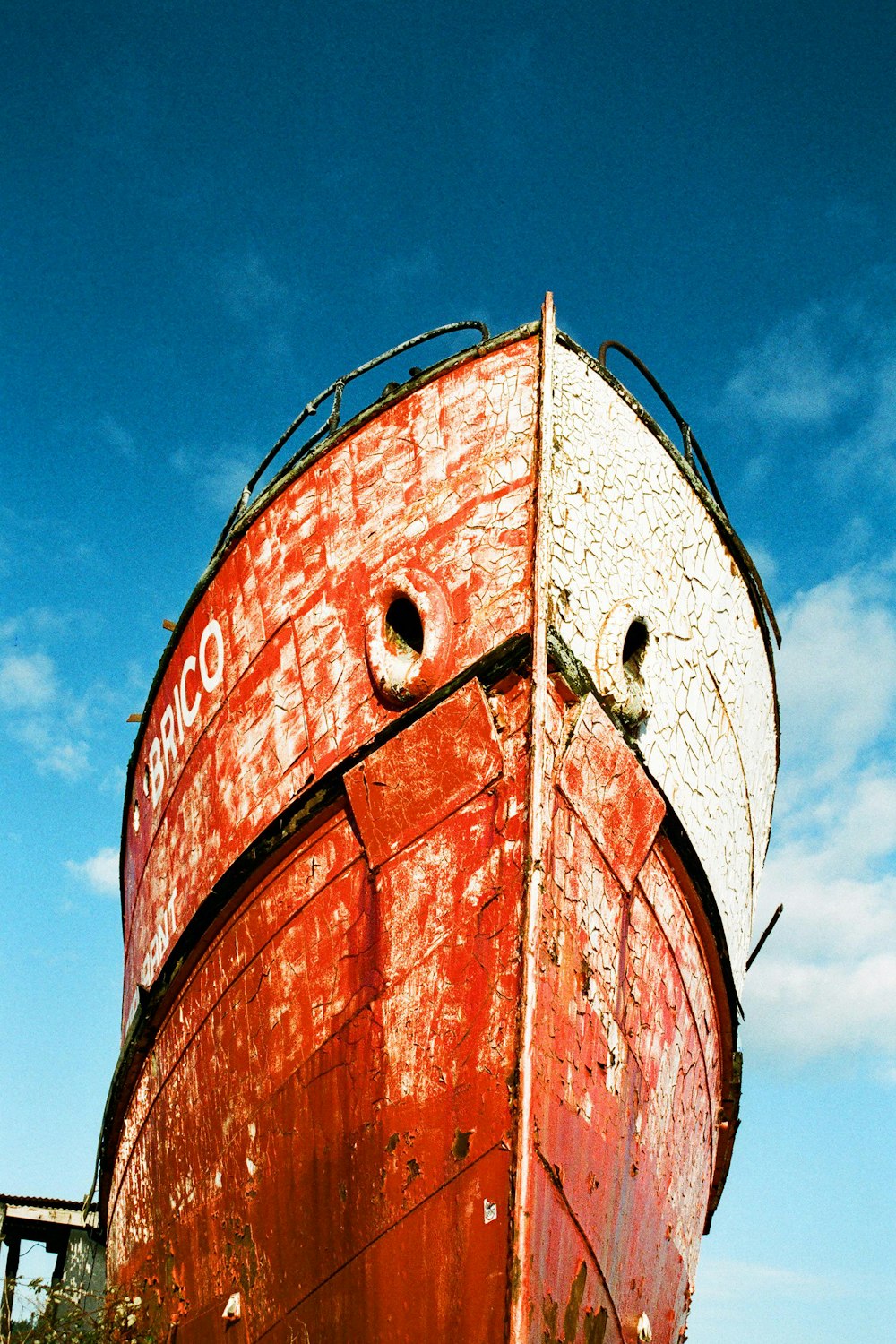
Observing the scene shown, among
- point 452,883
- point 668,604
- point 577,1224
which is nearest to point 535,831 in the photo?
point 452,883

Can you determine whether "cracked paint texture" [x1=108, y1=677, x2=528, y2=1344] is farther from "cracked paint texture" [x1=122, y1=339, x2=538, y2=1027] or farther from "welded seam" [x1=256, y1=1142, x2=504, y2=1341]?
"cracked paint texture" [x1=122, y1=339, x2=538, y2=1027]

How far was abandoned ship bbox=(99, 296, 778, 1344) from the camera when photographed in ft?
12.1

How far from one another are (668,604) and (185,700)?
2.19 m

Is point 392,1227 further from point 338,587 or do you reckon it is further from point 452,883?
point 338,587

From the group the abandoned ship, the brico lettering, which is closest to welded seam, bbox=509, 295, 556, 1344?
the abandoned ship

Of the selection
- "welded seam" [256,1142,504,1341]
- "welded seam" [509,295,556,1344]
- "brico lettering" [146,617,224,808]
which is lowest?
"welded seam" [256,1142,504,1341]

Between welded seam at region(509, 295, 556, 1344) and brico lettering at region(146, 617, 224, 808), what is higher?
brico lettering at region(146, 617, 224, 808)

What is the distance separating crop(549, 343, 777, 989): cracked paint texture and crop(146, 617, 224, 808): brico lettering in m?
1.66

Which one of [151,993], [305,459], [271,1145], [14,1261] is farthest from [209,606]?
[14,1261]

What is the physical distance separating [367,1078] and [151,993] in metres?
1.79

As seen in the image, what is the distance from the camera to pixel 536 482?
4.46m

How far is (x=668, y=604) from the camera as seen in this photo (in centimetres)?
508

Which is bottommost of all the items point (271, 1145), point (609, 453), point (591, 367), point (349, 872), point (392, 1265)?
point (392, 1265)

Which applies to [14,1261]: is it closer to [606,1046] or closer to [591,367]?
[606,1046]
